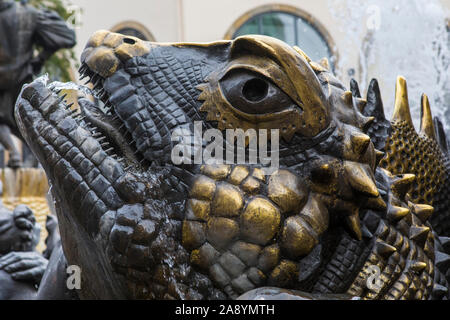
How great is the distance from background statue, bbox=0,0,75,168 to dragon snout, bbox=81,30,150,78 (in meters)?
8.47

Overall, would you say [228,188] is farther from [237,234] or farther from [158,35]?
[158,35]

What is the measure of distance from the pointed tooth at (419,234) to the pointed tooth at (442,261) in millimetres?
116

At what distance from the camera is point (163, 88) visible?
5.42 ft

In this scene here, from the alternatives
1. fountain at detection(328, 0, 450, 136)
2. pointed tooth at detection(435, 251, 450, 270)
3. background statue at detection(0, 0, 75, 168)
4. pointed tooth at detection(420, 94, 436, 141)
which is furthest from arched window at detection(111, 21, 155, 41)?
pointed tooth at detection(435, 251, 450, 270)

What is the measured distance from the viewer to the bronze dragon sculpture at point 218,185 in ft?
4.93

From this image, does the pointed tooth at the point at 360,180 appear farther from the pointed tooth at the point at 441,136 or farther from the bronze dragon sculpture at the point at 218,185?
the pointed tooth at the point at 441,136

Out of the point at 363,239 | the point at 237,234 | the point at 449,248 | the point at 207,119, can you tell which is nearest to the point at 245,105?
the point at 207,119

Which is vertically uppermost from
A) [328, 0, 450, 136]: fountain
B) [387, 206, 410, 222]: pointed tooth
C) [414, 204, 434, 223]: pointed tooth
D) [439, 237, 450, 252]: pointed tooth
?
[387, 206, 410, 222]: pointed tooth

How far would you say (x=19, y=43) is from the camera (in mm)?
9914

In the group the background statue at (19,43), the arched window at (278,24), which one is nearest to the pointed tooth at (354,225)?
the background statue at (19,43)

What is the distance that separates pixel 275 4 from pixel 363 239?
24067 mm

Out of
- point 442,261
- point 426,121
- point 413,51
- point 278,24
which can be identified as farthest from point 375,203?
point 278,24

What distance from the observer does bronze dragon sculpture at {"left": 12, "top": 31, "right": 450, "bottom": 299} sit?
1.50 meters

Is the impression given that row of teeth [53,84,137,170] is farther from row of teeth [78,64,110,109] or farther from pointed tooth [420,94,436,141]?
pointed tooth [420,94,436,141]
